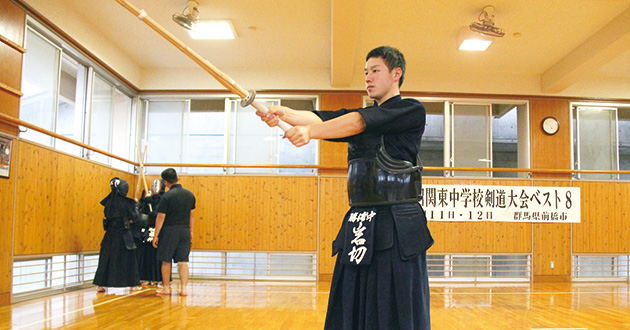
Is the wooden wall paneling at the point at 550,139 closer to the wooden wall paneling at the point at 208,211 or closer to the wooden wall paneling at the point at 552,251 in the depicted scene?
the wooden wall paneling at the point at 552,251

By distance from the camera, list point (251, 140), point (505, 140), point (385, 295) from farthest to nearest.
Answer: point (505, 140), point (251, 140), point (385, 295)

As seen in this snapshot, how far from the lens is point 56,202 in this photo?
21.6ft

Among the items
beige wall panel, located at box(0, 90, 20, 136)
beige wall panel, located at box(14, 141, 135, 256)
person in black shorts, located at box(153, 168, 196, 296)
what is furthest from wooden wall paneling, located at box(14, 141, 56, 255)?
person in black shorts, located at box(153, 168, 196, 296)

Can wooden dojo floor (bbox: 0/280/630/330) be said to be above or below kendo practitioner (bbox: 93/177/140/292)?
below

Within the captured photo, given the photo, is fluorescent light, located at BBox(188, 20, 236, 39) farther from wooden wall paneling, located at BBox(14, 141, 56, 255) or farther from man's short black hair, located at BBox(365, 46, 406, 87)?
man's short black hair, located at BBox(365, 46, 406, 87)

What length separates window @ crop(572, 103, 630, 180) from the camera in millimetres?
9867

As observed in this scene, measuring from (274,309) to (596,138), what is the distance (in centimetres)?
770

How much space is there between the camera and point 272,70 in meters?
9.77

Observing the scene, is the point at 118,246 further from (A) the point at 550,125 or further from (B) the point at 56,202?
(A) the point at 550,125

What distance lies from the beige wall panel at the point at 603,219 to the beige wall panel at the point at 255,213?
5.04 meters

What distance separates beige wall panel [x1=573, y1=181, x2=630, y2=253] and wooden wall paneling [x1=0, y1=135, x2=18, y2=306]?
9.10 meters

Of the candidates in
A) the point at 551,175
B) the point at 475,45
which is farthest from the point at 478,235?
the point at 475,45

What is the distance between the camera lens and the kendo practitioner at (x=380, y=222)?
1930 mm

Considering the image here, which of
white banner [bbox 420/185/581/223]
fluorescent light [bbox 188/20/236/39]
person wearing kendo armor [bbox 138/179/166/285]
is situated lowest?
person wearing kendo armor [bbox 138/179/166/285]
